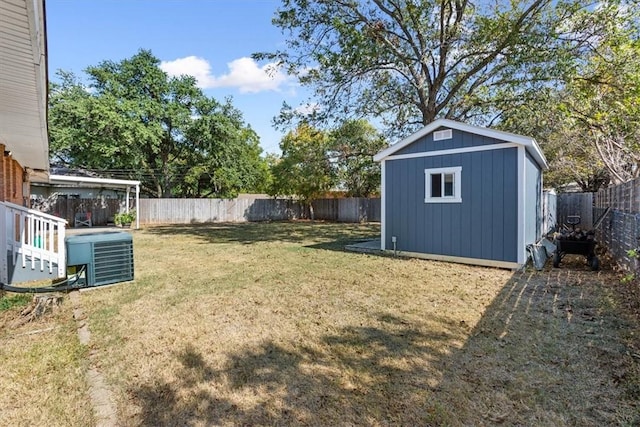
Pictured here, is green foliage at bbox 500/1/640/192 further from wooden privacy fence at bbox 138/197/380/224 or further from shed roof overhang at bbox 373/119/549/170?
wooden privacy fence at bbox 138/197/380/224

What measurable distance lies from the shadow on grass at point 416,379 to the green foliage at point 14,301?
3.06 metres

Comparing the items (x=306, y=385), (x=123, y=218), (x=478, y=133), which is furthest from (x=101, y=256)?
(x=123, y=218)

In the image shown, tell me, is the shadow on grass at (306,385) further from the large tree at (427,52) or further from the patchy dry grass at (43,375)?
the large tree at (427,52)

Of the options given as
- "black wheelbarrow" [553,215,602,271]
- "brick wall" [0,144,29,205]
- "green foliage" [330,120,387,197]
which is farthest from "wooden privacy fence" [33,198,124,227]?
"black wheelbarrow" [553,215,602,271]

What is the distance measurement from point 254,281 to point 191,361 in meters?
2.91

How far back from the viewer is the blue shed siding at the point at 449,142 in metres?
7.15

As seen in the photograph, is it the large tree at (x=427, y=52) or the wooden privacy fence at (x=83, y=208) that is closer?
the large tree at (x=427, y=52)

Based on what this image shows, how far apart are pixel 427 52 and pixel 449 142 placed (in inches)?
224

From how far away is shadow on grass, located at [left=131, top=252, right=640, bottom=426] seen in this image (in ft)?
7.32

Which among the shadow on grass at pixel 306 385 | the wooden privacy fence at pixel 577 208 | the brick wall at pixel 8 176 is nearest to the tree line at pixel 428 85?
the wooden privacy fence at pixel 577 208

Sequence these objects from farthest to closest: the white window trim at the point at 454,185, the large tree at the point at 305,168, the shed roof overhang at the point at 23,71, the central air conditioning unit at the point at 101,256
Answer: the large tree at the point at 305,168 → the white window trim at the point at 454,185 → the central air conditioning unit at the point at 101,256 → the shed roof overhang at the point at 23,71

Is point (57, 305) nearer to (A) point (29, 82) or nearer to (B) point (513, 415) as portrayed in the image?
(A) point (29, 82)

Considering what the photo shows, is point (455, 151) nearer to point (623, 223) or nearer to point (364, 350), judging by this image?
point (623, 223)

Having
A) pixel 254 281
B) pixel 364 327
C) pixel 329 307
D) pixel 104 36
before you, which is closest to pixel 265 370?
pixel 364 327
